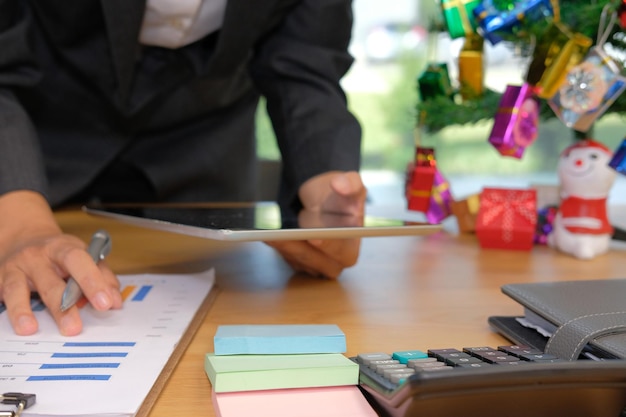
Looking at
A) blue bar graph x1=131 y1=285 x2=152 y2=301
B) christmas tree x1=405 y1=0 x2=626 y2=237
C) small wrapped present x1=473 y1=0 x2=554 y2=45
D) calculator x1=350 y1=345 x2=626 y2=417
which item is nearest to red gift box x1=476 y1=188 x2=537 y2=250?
christmas tree x1=405 y1=0 x2=626 y2=237

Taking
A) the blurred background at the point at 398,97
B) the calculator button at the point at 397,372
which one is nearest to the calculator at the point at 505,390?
the calculator button at the point at 397,372

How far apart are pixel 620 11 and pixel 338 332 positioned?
0.60m

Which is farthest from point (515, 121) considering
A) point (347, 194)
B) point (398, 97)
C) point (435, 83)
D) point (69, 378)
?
point (398, 97)

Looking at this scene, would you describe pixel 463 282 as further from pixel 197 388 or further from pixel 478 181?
pixel 478 181

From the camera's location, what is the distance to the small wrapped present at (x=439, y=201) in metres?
1.07

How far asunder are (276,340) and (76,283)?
8.1 inches

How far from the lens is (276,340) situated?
0.46 meters

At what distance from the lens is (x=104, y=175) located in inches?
44.9

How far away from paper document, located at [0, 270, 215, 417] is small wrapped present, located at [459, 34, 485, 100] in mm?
528

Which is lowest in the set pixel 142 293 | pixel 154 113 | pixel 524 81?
pixel 142 293

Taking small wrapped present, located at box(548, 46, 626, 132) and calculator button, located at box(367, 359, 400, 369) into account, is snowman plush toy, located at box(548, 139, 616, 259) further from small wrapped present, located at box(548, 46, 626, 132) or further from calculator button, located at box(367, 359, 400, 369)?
calculator button, located at box(367, 359, 400, 369)

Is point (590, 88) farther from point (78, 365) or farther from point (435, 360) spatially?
point (78, 365)

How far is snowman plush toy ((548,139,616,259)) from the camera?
2.90ft

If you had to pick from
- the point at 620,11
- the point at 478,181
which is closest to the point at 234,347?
the point at 620,11
